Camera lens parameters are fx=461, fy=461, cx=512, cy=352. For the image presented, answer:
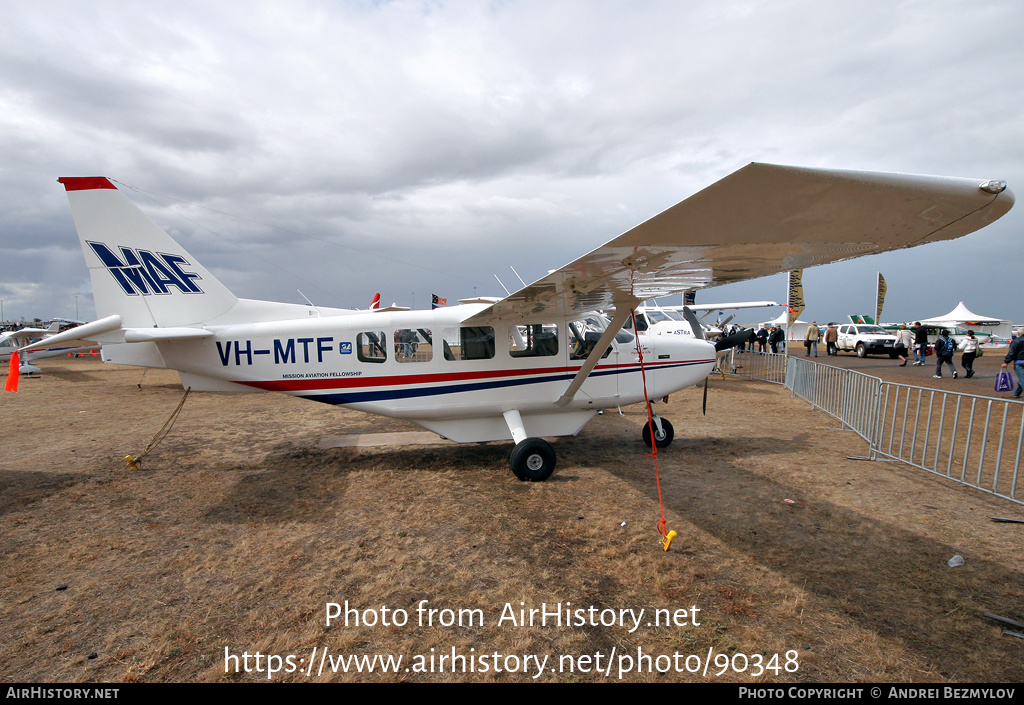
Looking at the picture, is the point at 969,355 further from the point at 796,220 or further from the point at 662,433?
the point at 796,220

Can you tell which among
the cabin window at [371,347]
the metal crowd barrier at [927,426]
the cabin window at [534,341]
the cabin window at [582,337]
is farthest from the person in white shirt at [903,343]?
the cabin window at [371,347]

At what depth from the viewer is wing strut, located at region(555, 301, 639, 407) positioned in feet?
18.8

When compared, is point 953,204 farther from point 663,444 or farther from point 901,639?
point 663,444

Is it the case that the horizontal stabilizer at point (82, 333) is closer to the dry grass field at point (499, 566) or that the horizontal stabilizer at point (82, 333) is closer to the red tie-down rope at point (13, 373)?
the red tie-down rope at point (13, 373)

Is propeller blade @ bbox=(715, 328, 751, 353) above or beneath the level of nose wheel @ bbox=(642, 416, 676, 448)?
above

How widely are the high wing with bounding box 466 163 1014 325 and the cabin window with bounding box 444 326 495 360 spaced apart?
9.19 feet

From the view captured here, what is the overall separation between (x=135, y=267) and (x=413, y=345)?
393cm

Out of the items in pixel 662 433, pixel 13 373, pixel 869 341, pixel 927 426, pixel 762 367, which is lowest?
pixel 762 367

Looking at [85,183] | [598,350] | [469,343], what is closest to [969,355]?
[598,350]

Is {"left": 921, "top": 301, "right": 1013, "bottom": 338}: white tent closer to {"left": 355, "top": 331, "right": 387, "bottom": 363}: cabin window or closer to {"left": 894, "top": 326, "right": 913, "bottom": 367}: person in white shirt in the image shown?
{"left": 894, "top": 326, "right": 913, "bottom": 367}: person in white shirt

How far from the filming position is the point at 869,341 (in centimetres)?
2539

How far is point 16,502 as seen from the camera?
563 centimetres

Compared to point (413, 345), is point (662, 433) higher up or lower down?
lower down

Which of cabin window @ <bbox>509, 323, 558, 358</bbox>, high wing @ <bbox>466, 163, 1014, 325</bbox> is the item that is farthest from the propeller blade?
high wing @ <bbox>466, 163, 1014, 325</bbox>
